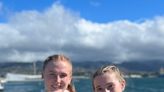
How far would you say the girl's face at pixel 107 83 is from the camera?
4207mm

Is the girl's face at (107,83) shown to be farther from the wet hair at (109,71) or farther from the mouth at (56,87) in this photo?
the mouth at (56,87)

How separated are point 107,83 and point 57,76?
40cm

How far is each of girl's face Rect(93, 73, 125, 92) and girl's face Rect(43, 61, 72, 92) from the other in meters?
0.25

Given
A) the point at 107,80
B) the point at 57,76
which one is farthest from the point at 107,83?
the point at 57,76

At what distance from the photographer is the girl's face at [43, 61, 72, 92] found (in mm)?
4121

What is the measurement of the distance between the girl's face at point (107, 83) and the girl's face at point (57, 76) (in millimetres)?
246

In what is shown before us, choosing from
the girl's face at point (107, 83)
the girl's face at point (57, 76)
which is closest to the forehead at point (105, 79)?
the girl's face at point (107, 83)

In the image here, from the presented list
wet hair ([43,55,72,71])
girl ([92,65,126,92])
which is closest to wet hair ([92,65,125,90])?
girl ([92,65,126,92])

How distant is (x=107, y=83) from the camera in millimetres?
4223

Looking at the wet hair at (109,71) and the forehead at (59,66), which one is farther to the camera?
the wet hair at (109,71)

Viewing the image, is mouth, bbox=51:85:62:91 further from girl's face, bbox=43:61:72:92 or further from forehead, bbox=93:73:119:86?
forehead, bbox=93:73:119:86

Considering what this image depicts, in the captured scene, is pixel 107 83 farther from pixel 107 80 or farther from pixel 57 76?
pixel 57 76

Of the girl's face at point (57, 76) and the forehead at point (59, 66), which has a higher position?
the forehead at point (59, 66)

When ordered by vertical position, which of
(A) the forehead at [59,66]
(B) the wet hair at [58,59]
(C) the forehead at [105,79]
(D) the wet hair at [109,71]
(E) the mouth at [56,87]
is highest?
(B) the wet hair at [58,59]
